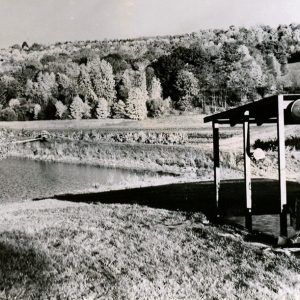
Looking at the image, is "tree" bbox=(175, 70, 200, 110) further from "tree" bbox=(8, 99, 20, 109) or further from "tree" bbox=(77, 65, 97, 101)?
"tree" bbox=(8, 99, 20, 109)

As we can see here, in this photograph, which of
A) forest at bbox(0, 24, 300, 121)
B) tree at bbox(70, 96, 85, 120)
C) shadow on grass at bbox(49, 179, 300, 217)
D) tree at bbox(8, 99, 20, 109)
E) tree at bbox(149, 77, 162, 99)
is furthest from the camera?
tree at bbox(149, 77, 162, 99)

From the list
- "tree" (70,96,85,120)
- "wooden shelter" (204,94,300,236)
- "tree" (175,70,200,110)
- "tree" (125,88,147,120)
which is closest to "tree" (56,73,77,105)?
"tree" (70,96,85,120)

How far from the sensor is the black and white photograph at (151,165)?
529cm

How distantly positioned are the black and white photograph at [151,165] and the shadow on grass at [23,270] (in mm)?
26

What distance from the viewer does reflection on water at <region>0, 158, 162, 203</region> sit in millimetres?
13172

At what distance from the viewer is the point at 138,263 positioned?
564 cm

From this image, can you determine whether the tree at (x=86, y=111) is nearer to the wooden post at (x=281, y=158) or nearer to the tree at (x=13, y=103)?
the tree at (x=13, y=103)

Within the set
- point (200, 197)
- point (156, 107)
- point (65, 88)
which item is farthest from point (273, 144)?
point (65, 88)

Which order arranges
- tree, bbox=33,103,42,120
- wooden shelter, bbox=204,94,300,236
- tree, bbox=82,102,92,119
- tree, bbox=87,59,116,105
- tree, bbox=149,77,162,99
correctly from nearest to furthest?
wooden shelter, bbox=204,94,300,236
tree, bbox=33,103,42,120
tree, bbox=82,102,92,119
tree, bbox=87,59,116,105
tree, bbox=149,77,162,99

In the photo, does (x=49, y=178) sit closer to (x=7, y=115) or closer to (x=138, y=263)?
(x=7, y=115)

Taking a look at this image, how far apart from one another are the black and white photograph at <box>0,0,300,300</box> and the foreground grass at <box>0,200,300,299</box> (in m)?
0.02

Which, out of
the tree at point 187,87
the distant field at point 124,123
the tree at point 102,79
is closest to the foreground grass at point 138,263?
the distant field at point 124,123

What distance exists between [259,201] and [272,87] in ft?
36.6

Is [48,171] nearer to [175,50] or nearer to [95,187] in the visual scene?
[95,187]
